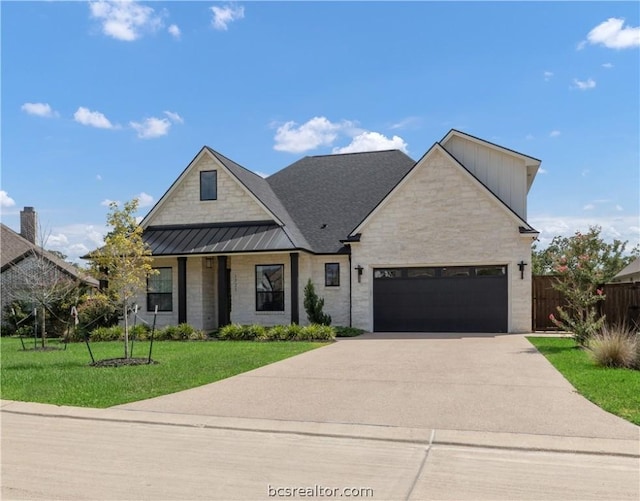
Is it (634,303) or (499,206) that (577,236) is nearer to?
(634,303)

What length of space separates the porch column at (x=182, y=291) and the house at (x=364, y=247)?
42 mm

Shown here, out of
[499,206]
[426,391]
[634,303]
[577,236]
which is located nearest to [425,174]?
[499,206]

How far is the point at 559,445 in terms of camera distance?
589 centimetres

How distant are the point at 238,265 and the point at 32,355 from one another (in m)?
8.78

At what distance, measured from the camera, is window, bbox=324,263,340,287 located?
69.5ft

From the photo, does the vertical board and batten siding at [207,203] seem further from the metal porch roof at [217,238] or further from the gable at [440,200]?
the gable at [440,200]

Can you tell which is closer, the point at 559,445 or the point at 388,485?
the point at 388,485

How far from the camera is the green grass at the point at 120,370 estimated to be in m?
9.00

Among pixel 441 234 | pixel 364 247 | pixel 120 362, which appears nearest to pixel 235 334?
pixel 364 247

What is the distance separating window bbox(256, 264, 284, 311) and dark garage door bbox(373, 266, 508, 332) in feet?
13.2

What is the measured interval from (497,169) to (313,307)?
30.9ft

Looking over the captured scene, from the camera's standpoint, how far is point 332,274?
69.8 feet

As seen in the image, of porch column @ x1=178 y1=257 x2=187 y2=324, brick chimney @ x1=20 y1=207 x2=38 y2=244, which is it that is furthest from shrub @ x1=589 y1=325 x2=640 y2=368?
brick chimney @ x1=20 y1=207 x2=38 y2=244

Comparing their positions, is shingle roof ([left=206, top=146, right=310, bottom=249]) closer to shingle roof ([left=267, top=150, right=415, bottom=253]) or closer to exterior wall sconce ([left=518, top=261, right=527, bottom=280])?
shingle roof ([left=267, top=150, right=415, bottom=253])
